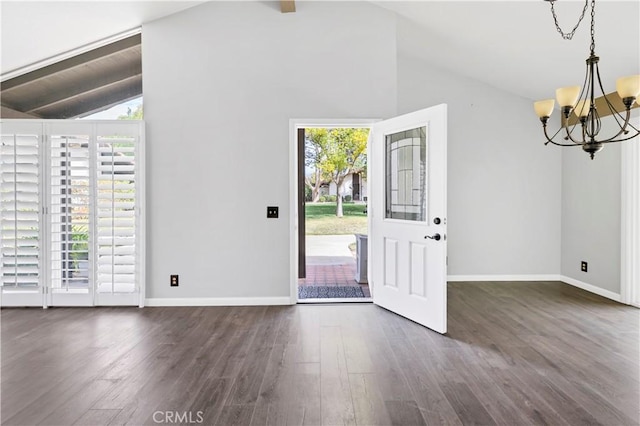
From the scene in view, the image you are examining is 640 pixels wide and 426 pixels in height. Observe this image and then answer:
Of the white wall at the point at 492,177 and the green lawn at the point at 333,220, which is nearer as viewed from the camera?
the white wall at the point at 492,177

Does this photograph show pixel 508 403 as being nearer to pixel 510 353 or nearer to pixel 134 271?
pixel 510 353

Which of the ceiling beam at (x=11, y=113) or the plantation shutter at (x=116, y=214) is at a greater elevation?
the ceiling beam at (x=11, y=113)

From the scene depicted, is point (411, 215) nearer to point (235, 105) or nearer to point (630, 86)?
point (630, 86)

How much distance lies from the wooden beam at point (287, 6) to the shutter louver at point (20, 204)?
9.95 feet

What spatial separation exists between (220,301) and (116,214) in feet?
4.86

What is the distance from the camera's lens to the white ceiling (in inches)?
133

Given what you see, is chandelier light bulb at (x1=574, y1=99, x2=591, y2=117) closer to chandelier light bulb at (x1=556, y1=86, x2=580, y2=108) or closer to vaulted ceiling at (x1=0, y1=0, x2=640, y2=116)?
chandelier light bulb at (x1=556, y1=86, x2=580, y2=108)

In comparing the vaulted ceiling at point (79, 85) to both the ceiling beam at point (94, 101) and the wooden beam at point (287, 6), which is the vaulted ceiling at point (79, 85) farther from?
the wooden beam at point (287, 6)

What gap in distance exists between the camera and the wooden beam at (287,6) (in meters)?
4.06

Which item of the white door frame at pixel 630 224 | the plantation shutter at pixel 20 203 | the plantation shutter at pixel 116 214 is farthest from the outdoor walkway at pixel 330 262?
the plantation shutter at pixel 20 203

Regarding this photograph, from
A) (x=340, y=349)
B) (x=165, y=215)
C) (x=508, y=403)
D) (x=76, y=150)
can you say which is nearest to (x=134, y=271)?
(x=165, y=215)

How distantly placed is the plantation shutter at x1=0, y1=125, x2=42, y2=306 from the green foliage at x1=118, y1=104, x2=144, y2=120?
89cm

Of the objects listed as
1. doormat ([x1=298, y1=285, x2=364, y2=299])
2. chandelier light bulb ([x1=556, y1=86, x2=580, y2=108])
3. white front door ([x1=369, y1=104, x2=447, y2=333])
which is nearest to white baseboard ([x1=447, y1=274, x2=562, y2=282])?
doormat ([x1=298, y1=285, x2=364, y2=299])

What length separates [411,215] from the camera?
3789 mm
